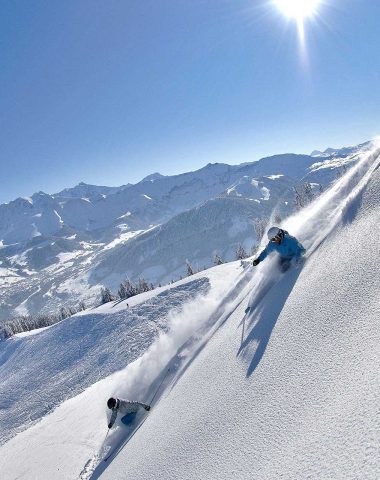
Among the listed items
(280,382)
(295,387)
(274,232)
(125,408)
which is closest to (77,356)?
(125,408)

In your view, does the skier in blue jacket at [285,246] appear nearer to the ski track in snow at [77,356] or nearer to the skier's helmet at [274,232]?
the skier's helmet at [274,232]

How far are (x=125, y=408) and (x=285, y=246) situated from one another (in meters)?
8.37

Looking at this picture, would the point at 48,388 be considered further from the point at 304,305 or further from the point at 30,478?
the point at 304,305

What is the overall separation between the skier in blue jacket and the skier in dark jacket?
741 centimetres

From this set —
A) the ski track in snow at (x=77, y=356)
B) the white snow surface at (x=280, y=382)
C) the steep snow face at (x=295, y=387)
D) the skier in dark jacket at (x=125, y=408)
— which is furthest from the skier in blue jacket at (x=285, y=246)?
the ski track in snow at (x=77, y=356)

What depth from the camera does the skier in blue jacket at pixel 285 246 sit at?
460 inches

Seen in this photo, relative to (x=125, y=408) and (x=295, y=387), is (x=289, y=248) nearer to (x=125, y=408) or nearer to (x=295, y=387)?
(x=295, y=387)

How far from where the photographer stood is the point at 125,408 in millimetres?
12938

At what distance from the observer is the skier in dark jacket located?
41.9 ft

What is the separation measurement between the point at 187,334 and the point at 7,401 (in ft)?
108

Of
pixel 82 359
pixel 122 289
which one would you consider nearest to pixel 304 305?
pixel 82 359

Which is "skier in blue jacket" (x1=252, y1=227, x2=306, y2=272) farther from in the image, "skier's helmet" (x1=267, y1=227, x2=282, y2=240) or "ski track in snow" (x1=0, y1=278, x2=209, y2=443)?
"ski track in snow" (x1=0, y1=278, x2=209, y2=443)

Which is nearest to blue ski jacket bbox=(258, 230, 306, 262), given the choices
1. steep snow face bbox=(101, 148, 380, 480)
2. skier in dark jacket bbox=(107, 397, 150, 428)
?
steep snow face bbox=(101, 148, 380, 480)

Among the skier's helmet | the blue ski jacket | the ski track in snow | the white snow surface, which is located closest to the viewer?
the white snow surface
